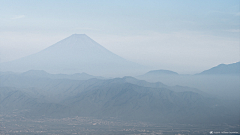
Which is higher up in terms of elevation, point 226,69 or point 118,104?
point 226,69

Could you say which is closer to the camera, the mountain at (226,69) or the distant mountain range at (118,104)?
the distant mountain range at (118,104)

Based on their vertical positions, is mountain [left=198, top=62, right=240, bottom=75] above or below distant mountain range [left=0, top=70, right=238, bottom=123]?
above

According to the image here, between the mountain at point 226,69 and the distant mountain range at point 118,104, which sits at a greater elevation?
the mountain at point 226,69

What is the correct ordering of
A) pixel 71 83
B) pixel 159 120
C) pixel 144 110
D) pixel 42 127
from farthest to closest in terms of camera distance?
1. pixel 71 83
2. pixel 144 110
3. pixel 159 120
4. pixel 42 127

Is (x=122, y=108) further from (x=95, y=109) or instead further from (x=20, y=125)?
(x=20, y=125)

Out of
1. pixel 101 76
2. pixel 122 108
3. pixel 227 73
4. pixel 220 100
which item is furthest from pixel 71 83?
pixel 227 73

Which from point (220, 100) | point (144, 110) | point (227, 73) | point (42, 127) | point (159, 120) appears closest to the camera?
point (42, 127)

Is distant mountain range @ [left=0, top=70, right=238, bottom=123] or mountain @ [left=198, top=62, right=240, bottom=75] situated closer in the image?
distant mountain range @ [left=0, top=70, right=238, bottom=123]

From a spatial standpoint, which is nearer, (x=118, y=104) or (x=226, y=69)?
(x=118, y=104)
